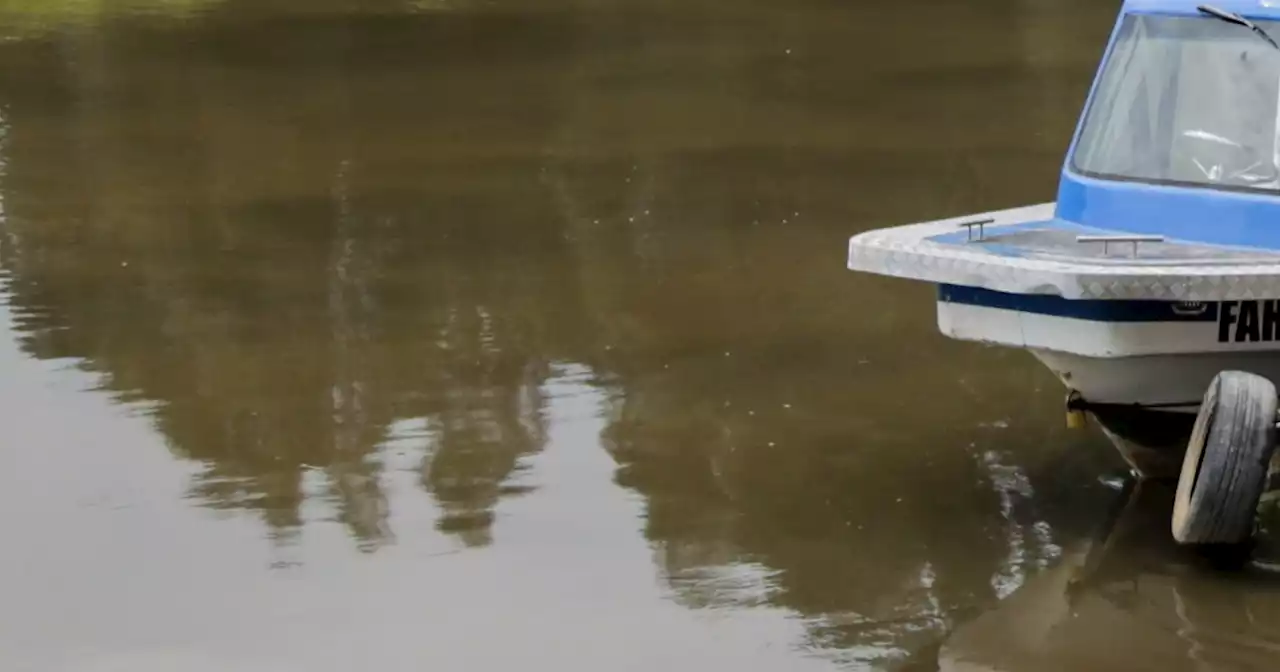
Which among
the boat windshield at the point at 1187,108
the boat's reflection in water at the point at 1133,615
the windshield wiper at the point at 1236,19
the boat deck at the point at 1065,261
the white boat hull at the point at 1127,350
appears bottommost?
the boat's reflection in water at the point at 1133,615

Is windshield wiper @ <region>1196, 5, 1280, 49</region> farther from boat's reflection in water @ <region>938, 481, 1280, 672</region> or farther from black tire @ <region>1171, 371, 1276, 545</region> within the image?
boat's reflection in water @ <region>938, 481, 1280, 672</region>

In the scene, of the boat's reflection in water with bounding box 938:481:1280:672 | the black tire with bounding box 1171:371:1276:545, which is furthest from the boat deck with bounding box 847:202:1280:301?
the boat's reflection in water with bounding box 938:481:1280:672

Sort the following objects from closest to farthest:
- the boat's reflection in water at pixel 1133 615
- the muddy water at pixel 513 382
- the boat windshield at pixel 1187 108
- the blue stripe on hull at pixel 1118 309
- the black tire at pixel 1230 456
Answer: the boat's reflection in water at pixel 1133 615
the black tire at pixel 1230 456
the blue stripe on hull at pixel 1118 309
the muddy water at pixel 513 382
the boat windshield at pixel 1187 108

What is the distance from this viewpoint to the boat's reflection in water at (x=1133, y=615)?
22.5 feet

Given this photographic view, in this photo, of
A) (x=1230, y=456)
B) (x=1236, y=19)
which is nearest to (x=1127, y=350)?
(x=1230, y=456)

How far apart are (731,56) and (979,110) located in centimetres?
365

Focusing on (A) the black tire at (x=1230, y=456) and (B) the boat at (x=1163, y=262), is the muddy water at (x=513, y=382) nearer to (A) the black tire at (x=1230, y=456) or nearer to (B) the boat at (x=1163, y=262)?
(A) the black tire at (x=1230, y=456)

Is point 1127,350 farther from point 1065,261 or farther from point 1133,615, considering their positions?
point 1133,615

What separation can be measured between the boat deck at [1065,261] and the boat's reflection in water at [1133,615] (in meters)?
1.01

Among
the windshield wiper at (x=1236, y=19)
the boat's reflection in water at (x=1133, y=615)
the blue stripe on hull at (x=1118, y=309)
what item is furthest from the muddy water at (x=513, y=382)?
the windshield wiper at (x=1236, y=19)

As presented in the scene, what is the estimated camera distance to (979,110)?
54.1 feet

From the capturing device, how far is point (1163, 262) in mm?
7242

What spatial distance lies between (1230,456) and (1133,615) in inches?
24.4

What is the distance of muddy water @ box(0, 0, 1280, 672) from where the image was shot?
7.39 metres
